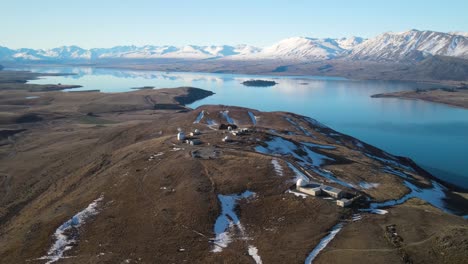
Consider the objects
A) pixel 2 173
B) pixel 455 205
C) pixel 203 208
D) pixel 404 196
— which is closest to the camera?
pixel 203 208

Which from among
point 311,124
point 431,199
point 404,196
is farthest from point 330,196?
point 311,124

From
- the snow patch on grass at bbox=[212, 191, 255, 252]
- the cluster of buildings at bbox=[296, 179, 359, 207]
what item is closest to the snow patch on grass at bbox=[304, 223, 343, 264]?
the cluster of buildings at bbox=[296, 179, 359, 207]

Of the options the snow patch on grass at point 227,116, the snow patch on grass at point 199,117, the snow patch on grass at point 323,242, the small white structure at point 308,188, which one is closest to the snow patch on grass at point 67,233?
the snow patch on grass at point 323,242

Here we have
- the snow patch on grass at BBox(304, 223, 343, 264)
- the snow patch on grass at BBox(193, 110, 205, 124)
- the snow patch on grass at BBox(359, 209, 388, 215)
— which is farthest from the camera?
the snow patch on grass at BBox(193, 110, 205, 124)

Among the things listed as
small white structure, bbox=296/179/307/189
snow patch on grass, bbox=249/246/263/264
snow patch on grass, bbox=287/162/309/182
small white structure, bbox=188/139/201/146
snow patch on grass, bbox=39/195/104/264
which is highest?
small white structure, bbox=188/139/201/146

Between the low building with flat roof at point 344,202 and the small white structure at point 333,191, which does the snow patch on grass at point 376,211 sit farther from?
the small white structure at point 333,191

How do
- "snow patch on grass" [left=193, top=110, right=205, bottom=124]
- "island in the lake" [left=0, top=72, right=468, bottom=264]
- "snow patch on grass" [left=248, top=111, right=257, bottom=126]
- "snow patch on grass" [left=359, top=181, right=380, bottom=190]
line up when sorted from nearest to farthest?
"island in the lake" [left=0, top=72, right=468, bottom=264] → "snow patch on grass" [left=359, top=181, right=380, bottom=190] → "snow patch on grass" [left=193, top=110, right=205, bottom=124] → "snow patch on grass" [left=248, top=111, right=257, bottom=126]

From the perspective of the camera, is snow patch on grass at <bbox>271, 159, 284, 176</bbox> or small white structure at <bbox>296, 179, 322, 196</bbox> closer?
small white structure at <bbox>296, 179, 322, 196</bbox>

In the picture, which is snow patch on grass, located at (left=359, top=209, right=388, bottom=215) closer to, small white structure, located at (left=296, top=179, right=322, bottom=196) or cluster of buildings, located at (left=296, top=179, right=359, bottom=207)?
cluster of buildings, located at (left=296, top=179, right=359, bottom=207)

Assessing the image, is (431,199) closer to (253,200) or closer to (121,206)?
(253,200)
